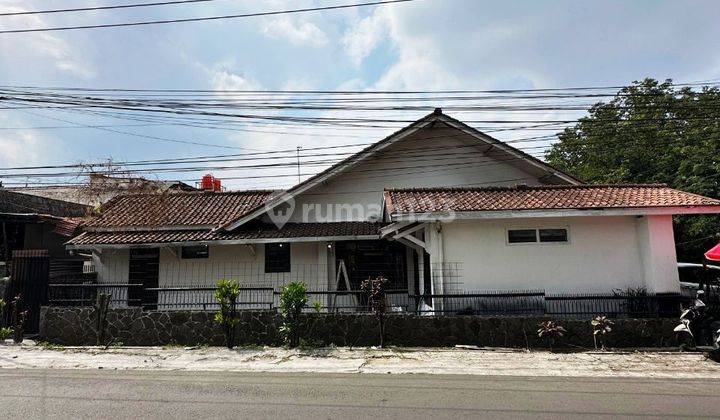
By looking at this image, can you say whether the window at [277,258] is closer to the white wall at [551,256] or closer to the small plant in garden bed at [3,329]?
the white wall at [551,256]

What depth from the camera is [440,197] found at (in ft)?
39.1

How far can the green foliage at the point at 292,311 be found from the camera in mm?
9750

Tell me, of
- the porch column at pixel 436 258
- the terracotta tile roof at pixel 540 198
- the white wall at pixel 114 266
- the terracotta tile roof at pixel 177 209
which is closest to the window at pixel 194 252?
the terracotta tile roof at pixel 177 209

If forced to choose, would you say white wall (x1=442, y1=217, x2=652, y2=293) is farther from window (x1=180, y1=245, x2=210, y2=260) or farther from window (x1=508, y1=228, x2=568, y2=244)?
window (x1=180, y1=245, x2=210, y2=260)

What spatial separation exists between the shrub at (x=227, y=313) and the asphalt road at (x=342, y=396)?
91.5 inches

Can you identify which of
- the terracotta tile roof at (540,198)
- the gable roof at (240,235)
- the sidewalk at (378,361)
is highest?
the terracotta tile roof at (540,198)

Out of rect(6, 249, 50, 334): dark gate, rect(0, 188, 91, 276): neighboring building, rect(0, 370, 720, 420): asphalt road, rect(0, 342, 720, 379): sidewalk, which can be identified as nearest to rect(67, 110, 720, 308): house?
rect(6, 249, 50, 334): dark gate

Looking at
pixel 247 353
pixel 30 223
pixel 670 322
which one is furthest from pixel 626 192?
pixel 30 223

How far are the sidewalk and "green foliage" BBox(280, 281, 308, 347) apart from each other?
0.42 metres

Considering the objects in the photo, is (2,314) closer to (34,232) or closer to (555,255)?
(34,232)

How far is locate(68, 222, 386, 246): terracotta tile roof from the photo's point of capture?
532 inches

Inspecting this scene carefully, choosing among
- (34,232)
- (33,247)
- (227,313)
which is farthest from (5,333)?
(34,232)

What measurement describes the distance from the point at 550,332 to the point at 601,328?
3.37 ft

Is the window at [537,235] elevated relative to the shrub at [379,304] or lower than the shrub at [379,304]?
elevated
